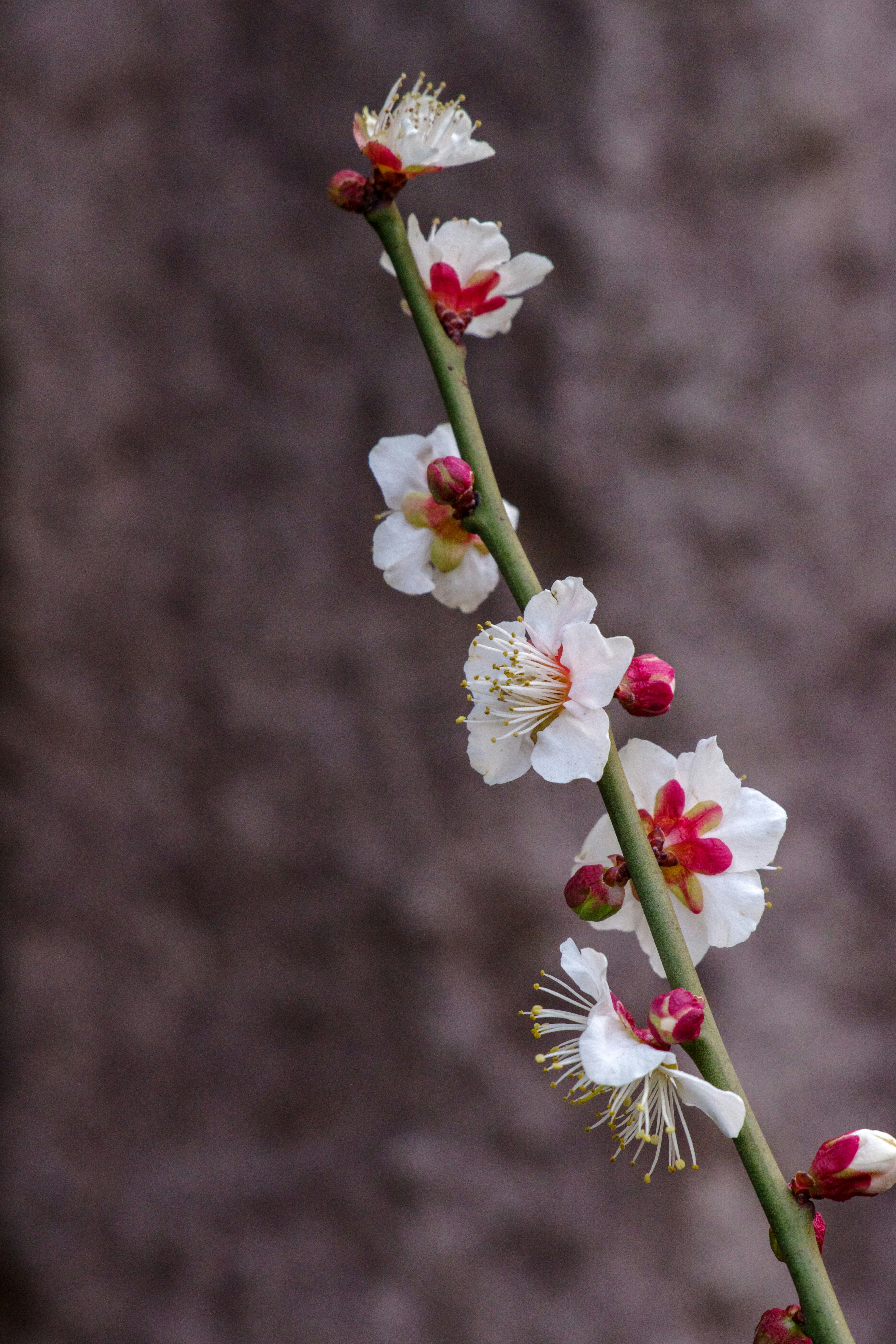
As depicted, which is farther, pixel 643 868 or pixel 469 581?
pixel 469 581

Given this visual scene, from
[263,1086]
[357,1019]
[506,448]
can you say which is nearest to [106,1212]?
[263,1086]

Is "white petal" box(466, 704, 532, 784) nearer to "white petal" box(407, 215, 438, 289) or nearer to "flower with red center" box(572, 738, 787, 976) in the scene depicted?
"flower with red center" box(572, 738, 787, 976)

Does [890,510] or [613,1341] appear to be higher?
[890,510]

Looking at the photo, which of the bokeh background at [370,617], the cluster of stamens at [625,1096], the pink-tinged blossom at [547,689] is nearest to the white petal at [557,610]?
the pink-tinged blossom at [547,689]

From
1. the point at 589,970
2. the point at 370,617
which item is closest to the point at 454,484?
the point at 589,970

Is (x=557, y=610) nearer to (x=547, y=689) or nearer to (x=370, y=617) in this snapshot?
(x=547, y=689)

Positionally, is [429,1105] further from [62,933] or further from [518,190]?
[518,190]
